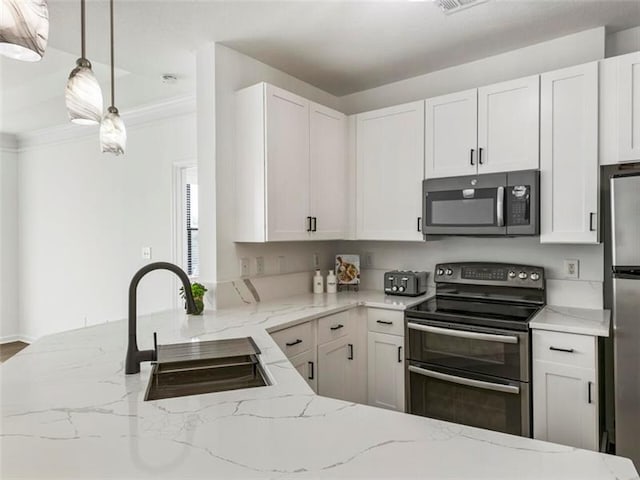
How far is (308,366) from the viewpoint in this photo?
246 cm

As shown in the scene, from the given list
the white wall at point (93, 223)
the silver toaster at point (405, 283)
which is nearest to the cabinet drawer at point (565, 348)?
the silver toaster at point (405, 283)

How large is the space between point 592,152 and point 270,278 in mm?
2128

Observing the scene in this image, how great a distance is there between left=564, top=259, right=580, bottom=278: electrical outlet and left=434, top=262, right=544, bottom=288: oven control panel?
14 centimetres

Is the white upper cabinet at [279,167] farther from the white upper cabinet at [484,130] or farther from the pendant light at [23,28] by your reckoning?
the pendant light at [23,28]

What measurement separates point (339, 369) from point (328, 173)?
140cm

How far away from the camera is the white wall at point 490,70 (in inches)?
103

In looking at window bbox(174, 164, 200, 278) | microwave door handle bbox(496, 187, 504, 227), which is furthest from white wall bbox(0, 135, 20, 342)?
microwave door handle bbox(496, 187, 504, 227)

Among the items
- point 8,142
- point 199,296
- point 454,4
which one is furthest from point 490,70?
point 8,142

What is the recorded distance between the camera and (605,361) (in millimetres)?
2434

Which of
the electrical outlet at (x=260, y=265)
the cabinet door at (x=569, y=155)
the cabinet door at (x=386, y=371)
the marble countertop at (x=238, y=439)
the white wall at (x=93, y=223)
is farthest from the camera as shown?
the white wall at (x=93, y=223)

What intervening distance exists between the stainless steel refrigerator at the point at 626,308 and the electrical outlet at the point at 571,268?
61cm

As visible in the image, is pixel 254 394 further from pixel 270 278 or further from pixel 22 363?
pixel 270 278

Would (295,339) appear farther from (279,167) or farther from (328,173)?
(328,173)

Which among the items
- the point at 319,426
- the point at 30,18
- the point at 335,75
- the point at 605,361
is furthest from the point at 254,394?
the point at 335,75
